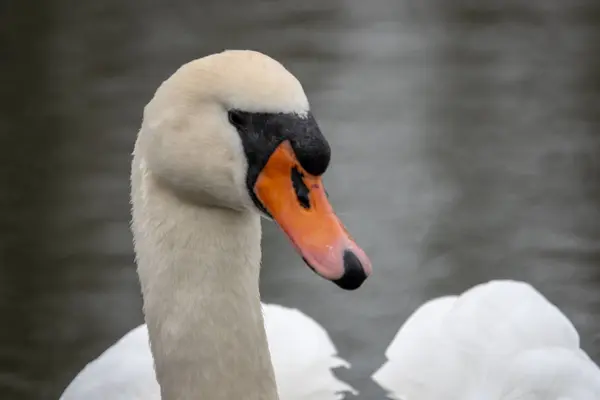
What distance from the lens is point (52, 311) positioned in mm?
3607

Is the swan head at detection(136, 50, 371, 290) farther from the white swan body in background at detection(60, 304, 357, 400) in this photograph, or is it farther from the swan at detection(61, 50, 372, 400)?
the white swan body in background at detection(60, 304, 357, 400)

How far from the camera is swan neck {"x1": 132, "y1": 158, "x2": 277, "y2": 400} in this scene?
1482 mm

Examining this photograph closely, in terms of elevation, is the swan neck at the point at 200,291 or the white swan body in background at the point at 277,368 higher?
the white swan body in background at the point at 277,368

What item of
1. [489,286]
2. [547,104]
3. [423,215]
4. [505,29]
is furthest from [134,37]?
[489,286]

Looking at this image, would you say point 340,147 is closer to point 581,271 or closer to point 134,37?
point 581,271

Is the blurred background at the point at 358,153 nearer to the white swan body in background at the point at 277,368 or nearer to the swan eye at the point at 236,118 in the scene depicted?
the white swan body in background at the point at 277,368

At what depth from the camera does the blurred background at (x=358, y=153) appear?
3.61m

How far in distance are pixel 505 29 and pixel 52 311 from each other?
401 centimetres

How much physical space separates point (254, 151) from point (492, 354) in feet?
3.60

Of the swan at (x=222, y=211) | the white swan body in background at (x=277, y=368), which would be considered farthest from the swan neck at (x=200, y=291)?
the white swan body in background at (x=277, y=368)

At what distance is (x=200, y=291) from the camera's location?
4.88ft

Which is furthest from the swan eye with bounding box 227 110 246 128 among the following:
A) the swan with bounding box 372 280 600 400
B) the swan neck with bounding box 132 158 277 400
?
the swan with bounding box 372 280 600 400

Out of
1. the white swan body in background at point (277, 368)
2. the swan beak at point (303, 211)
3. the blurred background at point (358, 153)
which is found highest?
the blurred background at point (358, 153)

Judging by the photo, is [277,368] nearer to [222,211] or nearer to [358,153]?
[222,211]
